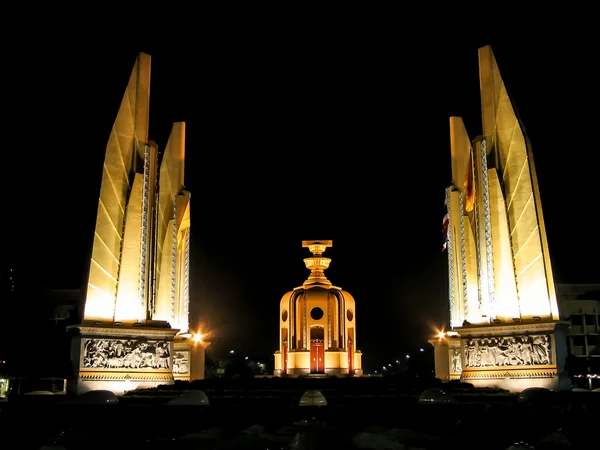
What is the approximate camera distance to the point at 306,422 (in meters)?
12.0

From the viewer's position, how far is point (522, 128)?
76.7 feet

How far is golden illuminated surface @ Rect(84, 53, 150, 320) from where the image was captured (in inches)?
888

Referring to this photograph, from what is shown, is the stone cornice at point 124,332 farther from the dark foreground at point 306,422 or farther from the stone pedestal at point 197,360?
the stone pedestal at point 197,360

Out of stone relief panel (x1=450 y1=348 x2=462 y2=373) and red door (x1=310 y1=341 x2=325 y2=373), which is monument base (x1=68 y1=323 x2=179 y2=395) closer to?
stone relief panel (x1=450 y1=348 x2=462 y2=373)

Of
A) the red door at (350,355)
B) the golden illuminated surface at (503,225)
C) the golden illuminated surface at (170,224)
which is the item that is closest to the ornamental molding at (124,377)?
the golden illuminated surface at (170,224)

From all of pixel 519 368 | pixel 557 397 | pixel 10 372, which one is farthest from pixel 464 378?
pixel 10 372

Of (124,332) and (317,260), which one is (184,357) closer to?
(124,332)

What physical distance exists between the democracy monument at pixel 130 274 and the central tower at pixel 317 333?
1294 cm

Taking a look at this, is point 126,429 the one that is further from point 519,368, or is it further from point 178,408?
point 519,368

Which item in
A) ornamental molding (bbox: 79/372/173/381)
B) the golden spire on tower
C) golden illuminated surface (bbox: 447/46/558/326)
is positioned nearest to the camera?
ornamental molding (bbox: 79/372/173/381)

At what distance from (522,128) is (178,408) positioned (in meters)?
14.7

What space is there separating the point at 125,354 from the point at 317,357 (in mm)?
17867

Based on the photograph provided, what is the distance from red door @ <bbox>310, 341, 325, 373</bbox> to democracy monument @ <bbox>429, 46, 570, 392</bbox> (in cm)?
1396

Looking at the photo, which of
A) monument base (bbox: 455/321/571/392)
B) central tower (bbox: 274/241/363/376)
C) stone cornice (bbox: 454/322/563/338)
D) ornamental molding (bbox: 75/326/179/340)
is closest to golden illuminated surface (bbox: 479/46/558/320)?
stone cornice (bbox: 454/322/563/338)
